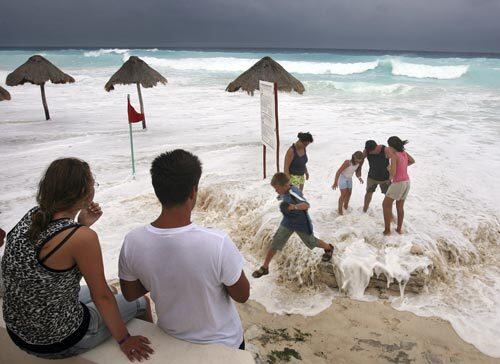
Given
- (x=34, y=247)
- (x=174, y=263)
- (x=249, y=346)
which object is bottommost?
(x=249, y=346)

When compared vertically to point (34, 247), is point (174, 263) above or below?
below

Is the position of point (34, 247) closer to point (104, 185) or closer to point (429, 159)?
point (104, 185)

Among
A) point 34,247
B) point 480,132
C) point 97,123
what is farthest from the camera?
point 97,123

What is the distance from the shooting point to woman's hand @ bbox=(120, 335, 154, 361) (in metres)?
1.99

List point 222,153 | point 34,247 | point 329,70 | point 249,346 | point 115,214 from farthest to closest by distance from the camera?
1. point 329,70
2. point 222,153
3. point 115,214
4. point 249,346
5. point 34,247

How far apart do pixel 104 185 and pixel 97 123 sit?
7.48 meters

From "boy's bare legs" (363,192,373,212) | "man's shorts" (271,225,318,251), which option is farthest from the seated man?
"boy's bare legs" (363,192,373,212)

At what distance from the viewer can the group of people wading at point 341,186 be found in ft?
13.6

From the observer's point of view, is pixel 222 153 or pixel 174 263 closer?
pixel 174 263

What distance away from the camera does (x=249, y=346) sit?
11.6 feet

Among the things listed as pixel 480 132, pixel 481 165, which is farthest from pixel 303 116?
pixel 481 165

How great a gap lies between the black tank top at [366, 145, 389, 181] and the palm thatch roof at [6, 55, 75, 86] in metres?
13.6

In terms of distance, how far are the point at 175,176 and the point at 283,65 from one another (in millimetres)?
41595

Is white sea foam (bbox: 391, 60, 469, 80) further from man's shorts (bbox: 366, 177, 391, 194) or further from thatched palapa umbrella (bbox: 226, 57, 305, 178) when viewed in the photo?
man's shorts (bbox: 366, 177, 391, 194)
